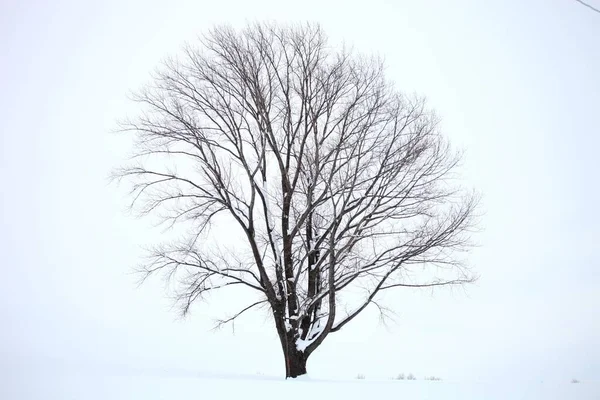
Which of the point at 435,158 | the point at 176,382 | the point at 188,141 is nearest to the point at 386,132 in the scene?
the point at 435,158

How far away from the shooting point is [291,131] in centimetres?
1402

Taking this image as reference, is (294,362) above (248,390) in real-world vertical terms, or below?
above

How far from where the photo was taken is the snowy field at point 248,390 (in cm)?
813

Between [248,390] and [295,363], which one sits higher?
[295,363]

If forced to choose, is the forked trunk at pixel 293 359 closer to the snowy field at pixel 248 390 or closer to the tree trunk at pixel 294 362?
the tree trunk at pixel 294 362

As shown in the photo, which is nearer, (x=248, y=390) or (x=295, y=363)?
(x=248, y=390)

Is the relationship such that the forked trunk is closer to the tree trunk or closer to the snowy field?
the tree trunk

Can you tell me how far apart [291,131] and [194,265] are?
435 centimetres

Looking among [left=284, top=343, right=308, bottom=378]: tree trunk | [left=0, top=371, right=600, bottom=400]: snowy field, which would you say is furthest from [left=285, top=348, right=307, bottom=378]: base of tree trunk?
[left=0, top=371, right=600, bottom=400]: snowy field

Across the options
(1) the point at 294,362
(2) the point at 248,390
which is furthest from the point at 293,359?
(2) the point at 248,390

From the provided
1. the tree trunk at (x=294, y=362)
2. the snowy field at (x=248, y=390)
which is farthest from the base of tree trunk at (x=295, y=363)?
the snowy field at (x=248, y=390)

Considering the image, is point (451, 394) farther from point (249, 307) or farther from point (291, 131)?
point (291, 131)

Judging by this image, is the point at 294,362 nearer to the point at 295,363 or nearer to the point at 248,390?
the point at 295,363

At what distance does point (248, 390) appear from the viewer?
356 inches
